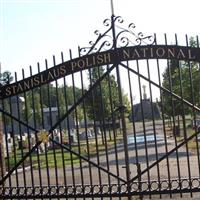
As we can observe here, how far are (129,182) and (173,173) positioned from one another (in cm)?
806

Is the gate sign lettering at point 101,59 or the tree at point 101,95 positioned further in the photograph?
the tree at point 101,95

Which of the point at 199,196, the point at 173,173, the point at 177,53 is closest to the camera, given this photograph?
the point at 177,53

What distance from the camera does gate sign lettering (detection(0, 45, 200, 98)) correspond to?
320 inches

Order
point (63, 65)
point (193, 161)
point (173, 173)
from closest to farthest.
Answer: point (63, 65) → point (173, 173) → point (193, 161)

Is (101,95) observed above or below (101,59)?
below

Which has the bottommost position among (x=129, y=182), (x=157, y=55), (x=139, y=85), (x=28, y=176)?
(x=28, y=176)

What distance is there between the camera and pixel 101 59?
27.7 ft

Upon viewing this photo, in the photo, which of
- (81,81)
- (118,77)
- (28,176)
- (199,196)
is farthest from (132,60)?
(28,176)

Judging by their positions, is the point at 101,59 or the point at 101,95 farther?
the point at 101,59

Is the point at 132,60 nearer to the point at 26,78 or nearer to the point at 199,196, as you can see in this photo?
the point at 26,78

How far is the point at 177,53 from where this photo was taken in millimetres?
8125

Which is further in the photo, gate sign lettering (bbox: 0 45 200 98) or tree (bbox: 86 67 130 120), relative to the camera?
tree (bbox: 86 67 130 120)

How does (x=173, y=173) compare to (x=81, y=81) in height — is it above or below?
below

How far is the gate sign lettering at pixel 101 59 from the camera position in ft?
26.6
